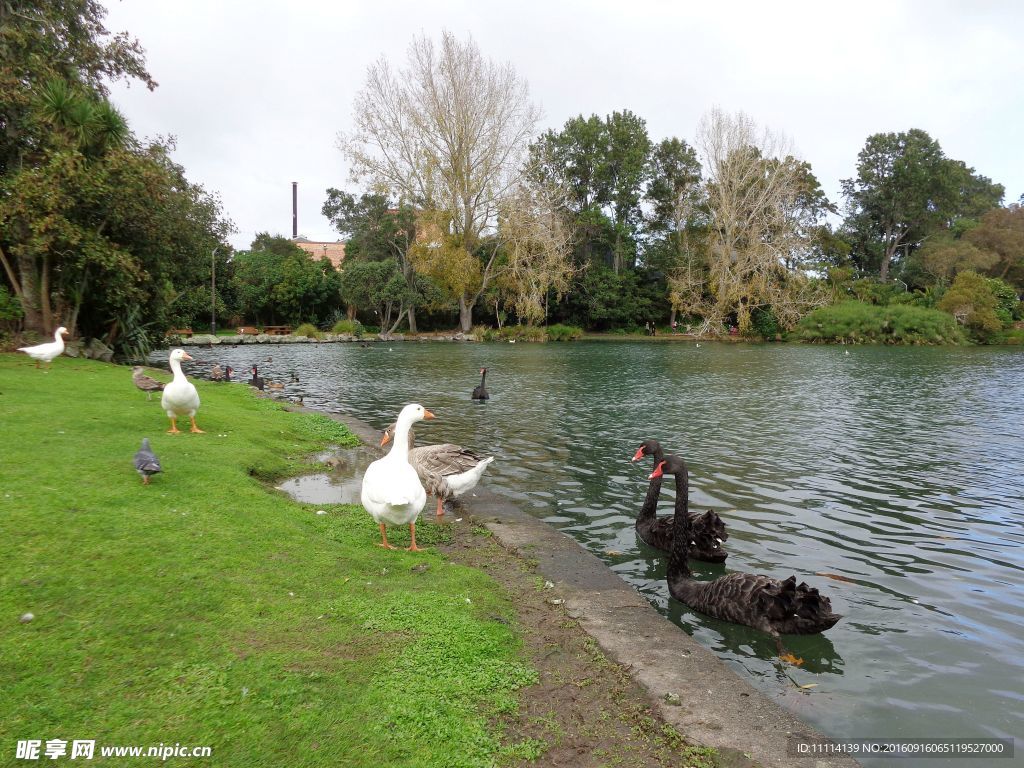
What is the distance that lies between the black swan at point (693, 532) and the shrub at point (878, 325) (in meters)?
53.4

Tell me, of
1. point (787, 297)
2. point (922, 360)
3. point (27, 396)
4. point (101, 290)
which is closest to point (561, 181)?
point (787, 297)

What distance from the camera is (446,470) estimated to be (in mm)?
7723

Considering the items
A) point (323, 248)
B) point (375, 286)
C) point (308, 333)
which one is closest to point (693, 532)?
point (375, 286)

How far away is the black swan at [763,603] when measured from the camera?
511 cm

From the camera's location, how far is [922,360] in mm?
34656

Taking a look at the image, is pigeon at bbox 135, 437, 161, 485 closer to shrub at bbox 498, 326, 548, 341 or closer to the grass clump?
the grass clump

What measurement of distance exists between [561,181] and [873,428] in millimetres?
54941

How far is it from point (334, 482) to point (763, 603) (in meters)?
6.17

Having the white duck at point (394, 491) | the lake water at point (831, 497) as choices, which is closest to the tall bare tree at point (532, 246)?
the lake water at point (831, 497)

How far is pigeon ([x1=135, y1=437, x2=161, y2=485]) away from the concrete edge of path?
383 cm

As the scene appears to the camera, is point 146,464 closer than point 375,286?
Yes

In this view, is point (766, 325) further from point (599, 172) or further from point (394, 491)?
point (394, 491)

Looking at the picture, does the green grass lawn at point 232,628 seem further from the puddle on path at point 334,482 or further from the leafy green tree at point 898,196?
the leafy green tree at point 898,196

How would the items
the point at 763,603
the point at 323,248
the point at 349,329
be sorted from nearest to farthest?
1. the point at 763,603
2. the point at 349,329
3. the point at 323,248
